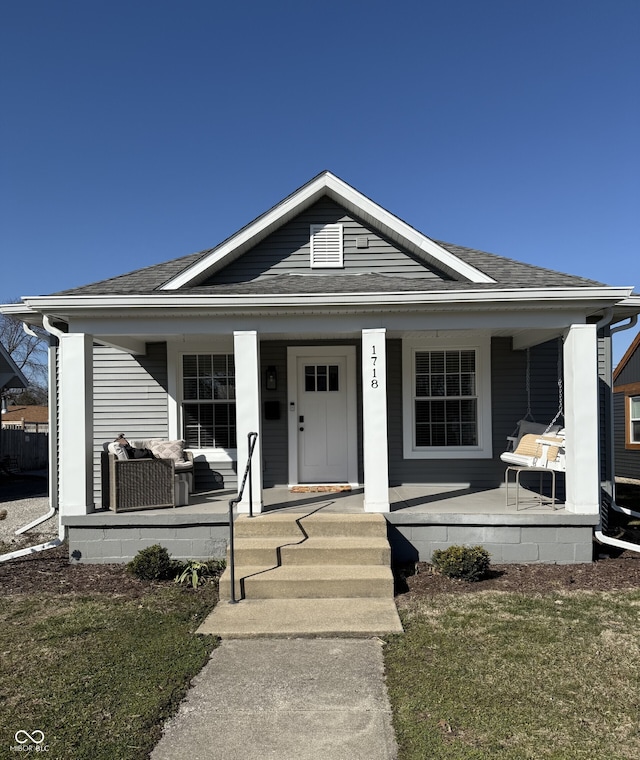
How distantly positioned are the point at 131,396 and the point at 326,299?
3.95 meters

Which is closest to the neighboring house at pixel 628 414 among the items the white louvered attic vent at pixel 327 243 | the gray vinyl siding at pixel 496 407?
the gray vinyl siding at pixel 496 407

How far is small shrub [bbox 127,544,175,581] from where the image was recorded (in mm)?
5910

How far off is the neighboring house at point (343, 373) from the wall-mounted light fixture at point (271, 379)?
0.04 metres

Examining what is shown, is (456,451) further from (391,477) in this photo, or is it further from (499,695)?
(499,695)

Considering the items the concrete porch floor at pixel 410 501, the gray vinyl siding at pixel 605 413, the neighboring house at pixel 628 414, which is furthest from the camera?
the neighboring house at pixel 628 414

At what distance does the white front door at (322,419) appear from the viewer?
8469 millimetres

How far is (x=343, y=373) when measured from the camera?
8516mm

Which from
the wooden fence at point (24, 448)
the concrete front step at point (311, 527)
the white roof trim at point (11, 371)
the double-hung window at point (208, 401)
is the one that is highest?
the white roof trim at point (11, 371)

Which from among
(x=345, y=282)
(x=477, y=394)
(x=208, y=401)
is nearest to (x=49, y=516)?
(x=208, y=401)

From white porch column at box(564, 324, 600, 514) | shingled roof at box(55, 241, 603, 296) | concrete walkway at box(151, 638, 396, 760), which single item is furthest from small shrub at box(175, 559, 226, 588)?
white porch column at box(564, 324, 600, 514)

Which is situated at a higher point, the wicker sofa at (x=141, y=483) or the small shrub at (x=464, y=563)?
the wicker sofa at (x=141, y=483)

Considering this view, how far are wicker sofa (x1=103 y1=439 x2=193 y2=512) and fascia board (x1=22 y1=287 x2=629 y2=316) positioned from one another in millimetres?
1861
